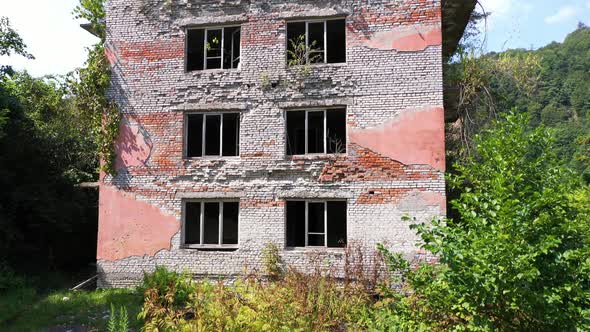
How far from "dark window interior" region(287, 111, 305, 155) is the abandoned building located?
0.03 metres

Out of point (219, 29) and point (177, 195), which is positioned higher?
point (219, 29)

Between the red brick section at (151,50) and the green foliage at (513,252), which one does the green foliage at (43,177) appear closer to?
the red brick section at (151,50)

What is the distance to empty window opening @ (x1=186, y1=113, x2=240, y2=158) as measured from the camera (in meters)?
12.3

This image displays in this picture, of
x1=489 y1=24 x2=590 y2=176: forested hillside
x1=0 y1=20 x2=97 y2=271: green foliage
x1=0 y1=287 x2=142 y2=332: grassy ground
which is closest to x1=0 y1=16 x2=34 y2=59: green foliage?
x1=0 y1=20 x2=97 y2=271: green foliage

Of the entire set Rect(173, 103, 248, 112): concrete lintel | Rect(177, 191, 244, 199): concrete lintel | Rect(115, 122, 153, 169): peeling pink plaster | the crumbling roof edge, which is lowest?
Rect(177, 191, 244, 199): concrete lintel

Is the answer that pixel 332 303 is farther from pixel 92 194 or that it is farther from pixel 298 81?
pixel 92 194

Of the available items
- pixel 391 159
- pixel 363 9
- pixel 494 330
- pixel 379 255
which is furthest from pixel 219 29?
pixel 494 330

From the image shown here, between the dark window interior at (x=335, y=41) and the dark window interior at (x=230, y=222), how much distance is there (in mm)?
4939

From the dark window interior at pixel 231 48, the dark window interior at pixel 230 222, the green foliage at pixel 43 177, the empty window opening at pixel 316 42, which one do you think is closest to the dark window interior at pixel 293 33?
the empty window opening at pixel 316 42

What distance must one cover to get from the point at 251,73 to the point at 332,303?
6.87 m

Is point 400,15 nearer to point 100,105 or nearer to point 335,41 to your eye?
point 335,41

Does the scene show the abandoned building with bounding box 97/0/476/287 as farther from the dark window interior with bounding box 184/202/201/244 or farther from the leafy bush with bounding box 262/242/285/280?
the leafy bush with bounding box 262/242/285/280

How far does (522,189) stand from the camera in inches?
247

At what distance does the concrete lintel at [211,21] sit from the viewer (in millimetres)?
12328
